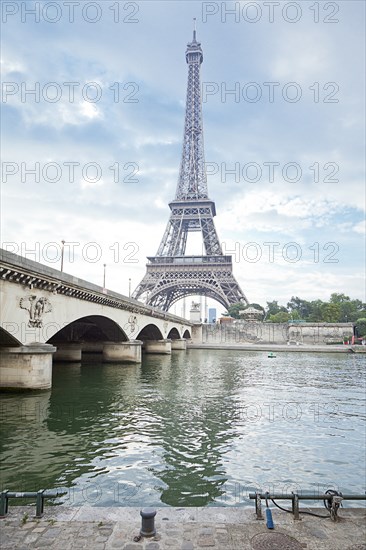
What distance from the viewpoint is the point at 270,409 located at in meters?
19.9

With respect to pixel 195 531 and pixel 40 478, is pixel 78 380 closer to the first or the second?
pixel 40 478

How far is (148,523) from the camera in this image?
6023 mm

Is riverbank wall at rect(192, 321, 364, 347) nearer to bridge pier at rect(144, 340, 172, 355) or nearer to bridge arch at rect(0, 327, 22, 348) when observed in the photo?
bridge pier at rect(144, 340, 172, 355)

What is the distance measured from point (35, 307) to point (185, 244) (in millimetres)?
100410

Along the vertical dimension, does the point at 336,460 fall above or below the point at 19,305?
below

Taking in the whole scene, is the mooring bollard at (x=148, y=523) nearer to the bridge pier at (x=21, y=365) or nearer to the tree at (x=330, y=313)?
the bridge pier at (x=21, y=365)

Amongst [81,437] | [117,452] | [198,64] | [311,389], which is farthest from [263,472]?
[198,64]

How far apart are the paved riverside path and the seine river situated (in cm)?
225

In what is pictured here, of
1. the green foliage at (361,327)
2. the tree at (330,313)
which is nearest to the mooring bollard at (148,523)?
the green foliage at (361,327)

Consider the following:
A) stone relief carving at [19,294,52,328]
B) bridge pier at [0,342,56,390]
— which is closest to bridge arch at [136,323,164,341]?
stone relief carving at [19,294,52,328]

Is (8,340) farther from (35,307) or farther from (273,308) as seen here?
(273,308)

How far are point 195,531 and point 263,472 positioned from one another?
17.5 feet

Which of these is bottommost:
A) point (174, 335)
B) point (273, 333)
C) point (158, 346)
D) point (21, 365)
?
point (158, 346)

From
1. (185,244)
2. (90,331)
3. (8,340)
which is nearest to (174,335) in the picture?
(90,331)
